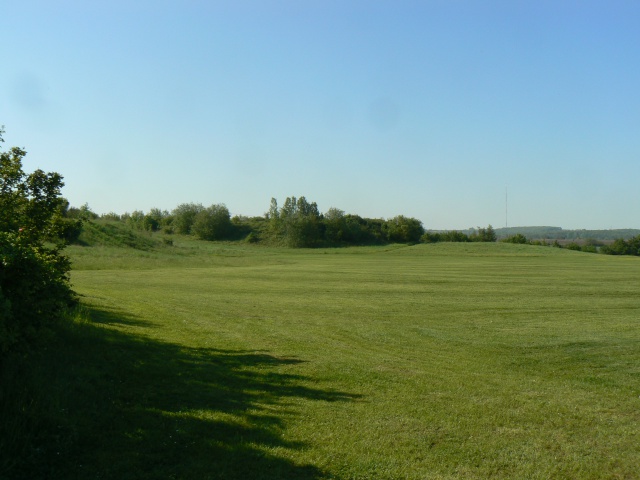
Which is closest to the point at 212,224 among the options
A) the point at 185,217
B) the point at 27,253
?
the point at 185,217

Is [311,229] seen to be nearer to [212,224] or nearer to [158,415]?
[212,224]

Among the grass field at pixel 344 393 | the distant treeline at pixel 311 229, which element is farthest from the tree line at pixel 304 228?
the grass field at pixel 344 393

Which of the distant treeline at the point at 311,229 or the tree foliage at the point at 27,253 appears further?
the distant treeline at the point at 311,229

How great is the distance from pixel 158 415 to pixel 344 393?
11.5 feet

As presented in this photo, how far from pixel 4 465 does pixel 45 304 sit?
103 inches

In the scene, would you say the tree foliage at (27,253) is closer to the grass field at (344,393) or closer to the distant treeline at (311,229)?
the grass field at (344,393)

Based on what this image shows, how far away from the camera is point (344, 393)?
10.4 meters

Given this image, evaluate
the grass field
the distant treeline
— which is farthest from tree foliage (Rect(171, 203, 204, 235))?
the grass field

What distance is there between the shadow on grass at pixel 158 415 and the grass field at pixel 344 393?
3 centimetres

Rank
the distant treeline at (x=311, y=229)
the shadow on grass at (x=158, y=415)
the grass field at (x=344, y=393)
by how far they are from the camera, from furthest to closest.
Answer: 1. the distant treeline at (x=311, y=229)
2. the grass field at (x=344, y=393)
3. the shadow on grass at (x=158, y=415)

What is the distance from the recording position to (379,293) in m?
30.8

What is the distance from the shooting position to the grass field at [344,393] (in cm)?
707

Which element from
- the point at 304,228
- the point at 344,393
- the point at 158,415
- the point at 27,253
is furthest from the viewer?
the point at 304,228

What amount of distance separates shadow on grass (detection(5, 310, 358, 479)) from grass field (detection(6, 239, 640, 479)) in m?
0.03
